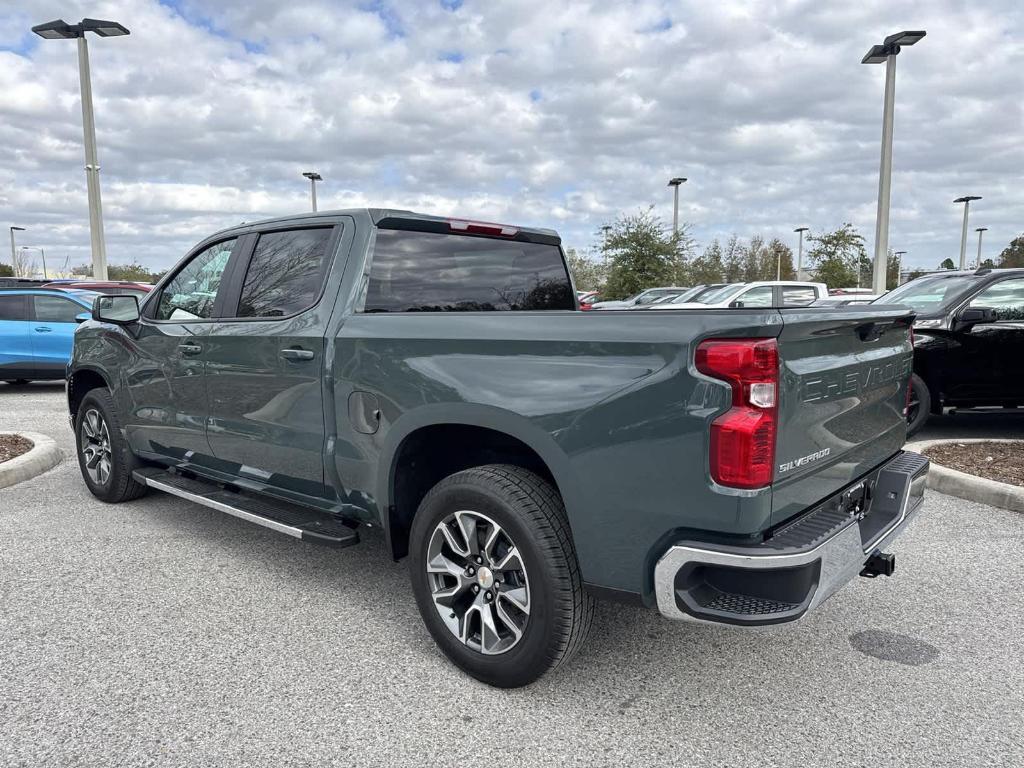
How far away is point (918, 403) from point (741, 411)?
234 inches

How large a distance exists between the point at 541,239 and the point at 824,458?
2.21 m

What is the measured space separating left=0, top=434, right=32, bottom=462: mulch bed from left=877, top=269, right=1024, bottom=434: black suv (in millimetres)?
8137

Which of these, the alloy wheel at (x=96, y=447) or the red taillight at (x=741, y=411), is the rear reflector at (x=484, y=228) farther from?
the alloy wheel at (x=96, y=447)

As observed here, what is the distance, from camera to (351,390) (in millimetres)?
3332

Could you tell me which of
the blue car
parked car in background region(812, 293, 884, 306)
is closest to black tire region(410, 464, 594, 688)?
parked car in background region(812, 293, 884, 306)

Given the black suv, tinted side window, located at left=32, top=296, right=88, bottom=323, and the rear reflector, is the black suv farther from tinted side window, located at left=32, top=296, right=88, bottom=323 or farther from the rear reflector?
tinted side window, located at left=32, top=296, right=88, bottom=323

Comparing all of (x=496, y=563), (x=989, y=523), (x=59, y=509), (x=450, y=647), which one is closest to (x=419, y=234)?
(x=496, y=563)

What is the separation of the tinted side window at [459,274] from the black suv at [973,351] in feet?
15.1

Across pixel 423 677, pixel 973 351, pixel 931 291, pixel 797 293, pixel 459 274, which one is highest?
pixel 459 274

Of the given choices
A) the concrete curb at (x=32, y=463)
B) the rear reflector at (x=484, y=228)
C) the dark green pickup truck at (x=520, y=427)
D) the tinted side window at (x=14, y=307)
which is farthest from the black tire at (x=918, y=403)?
the tinted side window at (x=14, y=307)

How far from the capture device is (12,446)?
6824 millimetres

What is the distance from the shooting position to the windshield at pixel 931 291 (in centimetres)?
752

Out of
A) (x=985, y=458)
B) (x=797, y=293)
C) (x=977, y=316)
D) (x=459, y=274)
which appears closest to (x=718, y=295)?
(x=797, y=293)

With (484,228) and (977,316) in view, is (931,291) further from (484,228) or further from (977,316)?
(484,228)
